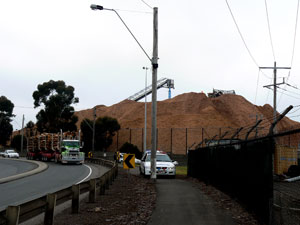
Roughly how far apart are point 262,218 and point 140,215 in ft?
9.74

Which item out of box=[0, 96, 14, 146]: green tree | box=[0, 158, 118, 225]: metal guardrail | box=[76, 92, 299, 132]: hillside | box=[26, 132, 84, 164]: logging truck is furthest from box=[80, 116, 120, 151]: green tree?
box=[0, 158, 118, 225]: metal guardrail

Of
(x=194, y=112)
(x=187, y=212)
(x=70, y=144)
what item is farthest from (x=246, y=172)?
(x=194, y=112)

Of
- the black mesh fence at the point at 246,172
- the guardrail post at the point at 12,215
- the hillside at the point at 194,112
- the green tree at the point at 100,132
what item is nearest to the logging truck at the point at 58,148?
the black mesh fence at the point at 246,172

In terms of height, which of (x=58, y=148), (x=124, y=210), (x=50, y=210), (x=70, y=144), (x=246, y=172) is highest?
(x=70, y=144)

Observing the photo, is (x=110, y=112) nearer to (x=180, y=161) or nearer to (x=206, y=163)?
(x=180, y=161)

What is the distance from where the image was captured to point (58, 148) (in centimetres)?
4316

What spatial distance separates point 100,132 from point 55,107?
38.0 feet

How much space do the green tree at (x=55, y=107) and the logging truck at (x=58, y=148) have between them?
3064 centimetres

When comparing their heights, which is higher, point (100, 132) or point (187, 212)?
point (100, 132)

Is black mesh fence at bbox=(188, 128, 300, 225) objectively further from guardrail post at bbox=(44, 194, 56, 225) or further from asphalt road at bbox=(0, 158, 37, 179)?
asphalt road at bbox=(0, 158, 37, 179)

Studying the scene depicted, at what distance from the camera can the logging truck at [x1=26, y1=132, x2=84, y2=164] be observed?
4097 cm

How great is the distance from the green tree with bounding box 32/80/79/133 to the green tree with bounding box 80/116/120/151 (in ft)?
21.6

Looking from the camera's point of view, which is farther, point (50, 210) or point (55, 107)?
point (55, 107)

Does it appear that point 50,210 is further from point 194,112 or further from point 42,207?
point 194,112
